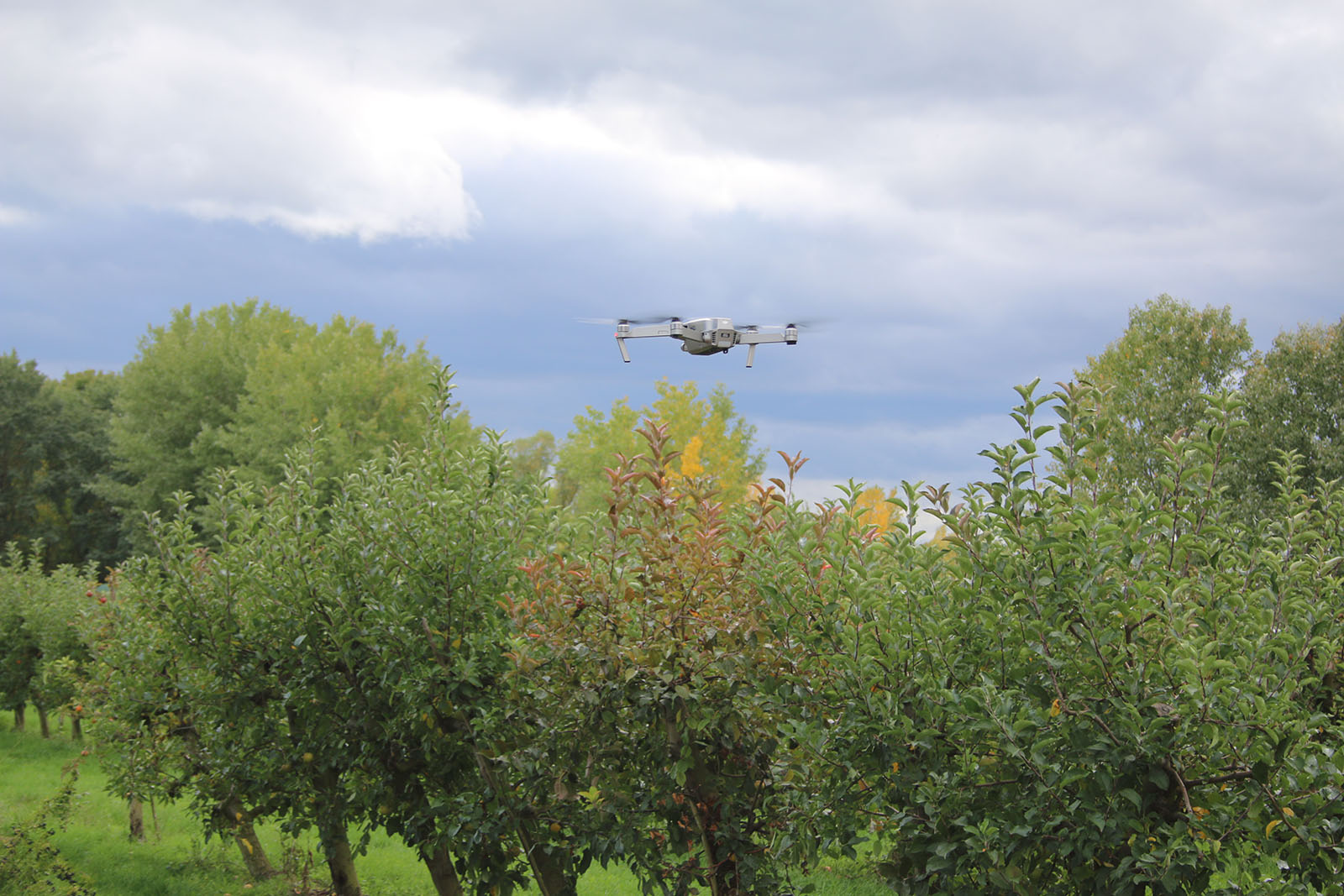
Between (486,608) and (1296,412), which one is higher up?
(1296,412)

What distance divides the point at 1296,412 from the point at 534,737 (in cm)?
2574

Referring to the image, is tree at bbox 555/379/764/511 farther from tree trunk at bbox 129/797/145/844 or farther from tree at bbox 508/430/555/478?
tree at bbox 508/430/555/478

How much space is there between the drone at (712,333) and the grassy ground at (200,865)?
9.56 meters

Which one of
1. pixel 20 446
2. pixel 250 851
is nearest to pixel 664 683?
pixel 250 851

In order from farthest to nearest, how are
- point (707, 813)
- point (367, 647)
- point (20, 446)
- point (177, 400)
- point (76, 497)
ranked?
point (76, 497) → point (20, 446) → point (177, 400) → point (367, 647) → point (707, 813)

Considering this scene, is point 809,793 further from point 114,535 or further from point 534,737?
point 114,535

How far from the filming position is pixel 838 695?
4480 millimetres

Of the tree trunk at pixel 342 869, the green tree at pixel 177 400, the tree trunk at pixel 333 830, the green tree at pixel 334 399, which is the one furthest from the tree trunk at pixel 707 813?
the green tree at pixel 177 400

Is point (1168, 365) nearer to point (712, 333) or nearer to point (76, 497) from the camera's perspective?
point (712, 333)

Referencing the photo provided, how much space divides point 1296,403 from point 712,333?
16.8 metres

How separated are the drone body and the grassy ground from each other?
9.54m

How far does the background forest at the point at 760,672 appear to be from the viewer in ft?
12.4

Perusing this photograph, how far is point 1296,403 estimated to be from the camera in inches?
993

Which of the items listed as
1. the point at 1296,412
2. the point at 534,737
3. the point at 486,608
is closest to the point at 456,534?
the point at 486,608
